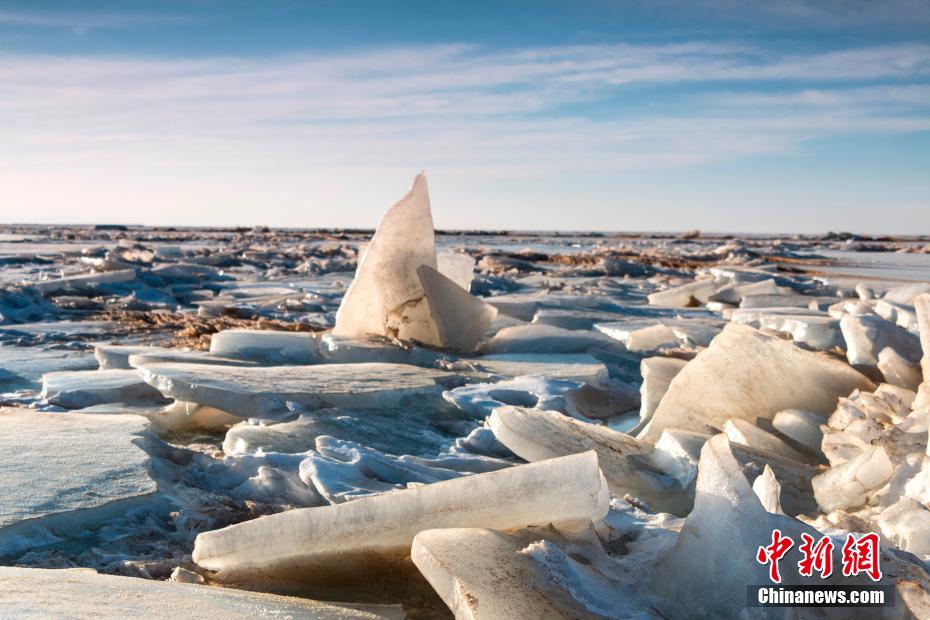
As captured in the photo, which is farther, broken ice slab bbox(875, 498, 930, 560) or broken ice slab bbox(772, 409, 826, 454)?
broken ice slab bbox(772, 409, 826, 454)

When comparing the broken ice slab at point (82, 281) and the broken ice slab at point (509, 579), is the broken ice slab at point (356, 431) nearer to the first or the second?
the broken ice slab at point (509, 579)

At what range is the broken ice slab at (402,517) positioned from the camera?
132cm

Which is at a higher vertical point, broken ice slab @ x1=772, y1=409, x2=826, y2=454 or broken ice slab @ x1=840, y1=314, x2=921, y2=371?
broken ice slab @ x1=840, y1=314, x2=921, y2=371

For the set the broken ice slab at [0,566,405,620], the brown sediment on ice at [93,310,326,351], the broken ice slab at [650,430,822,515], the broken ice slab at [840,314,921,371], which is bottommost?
the brown sediment on ice at [93,310,326,351]

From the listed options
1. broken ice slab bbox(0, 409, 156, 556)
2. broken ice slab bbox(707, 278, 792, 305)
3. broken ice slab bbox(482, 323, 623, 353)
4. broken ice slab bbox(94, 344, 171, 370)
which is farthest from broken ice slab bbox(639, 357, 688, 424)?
broken ice slab bbox(707, 278, 792, 305)

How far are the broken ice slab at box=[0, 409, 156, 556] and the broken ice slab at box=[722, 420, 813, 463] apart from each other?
1564mm

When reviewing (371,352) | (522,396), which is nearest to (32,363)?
(371,352)

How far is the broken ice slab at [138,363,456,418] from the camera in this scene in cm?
253

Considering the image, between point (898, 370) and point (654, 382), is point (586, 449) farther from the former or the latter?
point (898, 370)

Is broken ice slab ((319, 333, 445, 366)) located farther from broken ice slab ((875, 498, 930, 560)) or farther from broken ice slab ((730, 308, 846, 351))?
broken ice slab ((875, 498, 930, 560))

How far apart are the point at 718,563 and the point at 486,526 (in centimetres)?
38

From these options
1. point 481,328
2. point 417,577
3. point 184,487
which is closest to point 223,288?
point 481,328

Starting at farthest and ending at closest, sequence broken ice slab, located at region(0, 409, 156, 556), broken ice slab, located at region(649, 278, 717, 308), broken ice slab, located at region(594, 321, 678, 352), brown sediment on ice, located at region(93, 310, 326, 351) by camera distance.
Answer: broken ice slab, located at region(649, 278, 717, 308) < brown sediment on ice, located at region(93, 310, 326, 351) < broken ice slab, located at region(594, 321, 678, 352) < broken ice slab, located at region(0, 409, 156, 556)

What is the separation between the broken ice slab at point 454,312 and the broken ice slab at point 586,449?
62.5 inches
